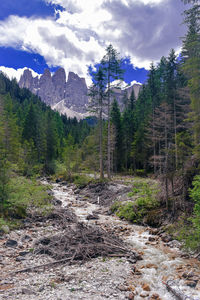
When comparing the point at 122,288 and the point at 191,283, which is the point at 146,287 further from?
the point at 191,283

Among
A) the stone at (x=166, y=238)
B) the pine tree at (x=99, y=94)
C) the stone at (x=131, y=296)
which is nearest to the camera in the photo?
the stone at (x=131, y=296)

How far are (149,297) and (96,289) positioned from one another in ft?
4.58

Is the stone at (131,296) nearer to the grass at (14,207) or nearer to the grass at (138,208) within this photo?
the grass at (138,208)

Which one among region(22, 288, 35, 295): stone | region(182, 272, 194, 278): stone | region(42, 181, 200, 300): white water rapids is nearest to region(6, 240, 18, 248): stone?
region(22, 288, 35, 295): stone

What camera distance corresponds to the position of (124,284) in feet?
17.4

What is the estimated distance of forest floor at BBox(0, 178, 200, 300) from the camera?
15.8 feet

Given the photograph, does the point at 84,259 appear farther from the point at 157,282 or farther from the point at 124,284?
the point at 157,282

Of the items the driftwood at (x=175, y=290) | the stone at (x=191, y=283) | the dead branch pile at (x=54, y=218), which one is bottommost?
the dead branch pile at (x=54, y=218)

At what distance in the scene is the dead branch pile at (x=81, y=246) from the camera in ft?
22.2

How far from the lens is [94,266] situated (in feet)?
20.2

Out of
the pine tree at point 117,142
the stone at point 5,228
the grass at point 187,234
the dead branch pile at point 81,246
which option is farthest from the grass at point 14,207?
the pine tree at point 117,142

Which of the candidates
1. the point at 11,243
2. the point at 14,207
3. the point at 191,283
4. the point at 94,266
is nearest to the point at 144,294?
the point at 191,283

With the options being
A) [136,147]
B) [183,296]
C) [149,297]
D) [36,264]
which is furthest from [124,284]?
[136,147]

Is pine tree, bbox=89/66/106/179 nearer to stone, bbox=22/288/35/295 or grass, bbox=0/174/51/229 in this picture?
grass, bbox=0/174/51/229
